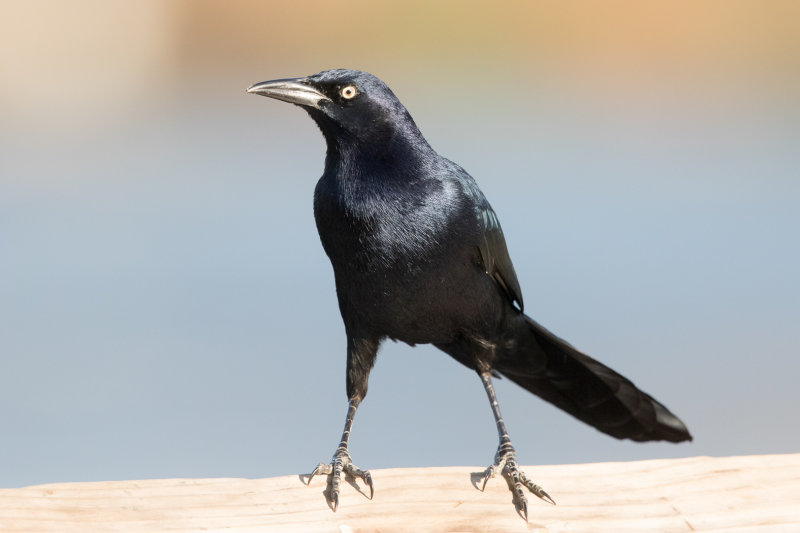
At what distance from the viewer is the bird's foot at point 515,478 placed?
118 inches

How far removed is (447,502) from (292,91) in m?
1.51

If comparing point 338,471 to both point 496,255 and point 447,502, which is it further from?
point 496,255

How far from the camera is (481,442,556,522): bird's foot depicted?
2988 mm

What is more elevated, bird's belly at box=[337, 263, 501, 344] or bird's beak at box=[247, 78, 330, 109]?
bird's beak at box=[247, 78, 330, 109]

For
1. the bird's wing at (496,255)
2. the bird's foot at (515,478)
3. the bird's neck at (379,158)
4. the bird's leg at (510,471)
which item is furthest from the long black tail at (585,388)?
the bird's neck at (379,158)

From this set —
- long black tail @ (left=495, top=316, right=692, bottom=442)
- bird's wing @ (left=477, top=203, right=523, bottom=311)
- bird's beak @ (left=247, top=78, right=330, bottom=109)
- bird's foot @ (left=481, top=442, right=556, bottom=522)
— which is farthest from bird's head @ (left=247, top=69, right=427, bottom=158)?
bird's foot @ (left=481, top=442, right=556, bottom=522)

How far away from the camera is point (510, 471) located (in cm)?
321

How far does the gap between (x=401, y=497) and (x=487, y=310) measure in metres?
1.14

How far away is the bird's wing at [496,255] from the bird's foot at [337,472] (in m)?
0.95

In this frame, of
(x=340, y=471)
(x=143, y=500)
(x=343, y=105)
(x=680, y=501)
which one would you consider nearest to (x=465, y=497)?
(x=340, y=471)

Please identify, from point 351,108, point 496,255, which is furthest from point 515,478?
point 351,108

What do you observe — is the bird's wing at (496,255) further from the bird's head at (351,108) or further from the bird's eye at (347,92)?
the bird's eye at (347,92)

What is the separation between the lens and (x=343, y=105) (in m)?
3.54

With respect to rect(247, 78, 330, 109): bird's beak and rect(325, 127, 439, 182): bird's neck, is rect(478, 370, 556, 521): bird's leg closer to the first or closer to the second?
rect(325, 127, 439, 182): bird's neck
